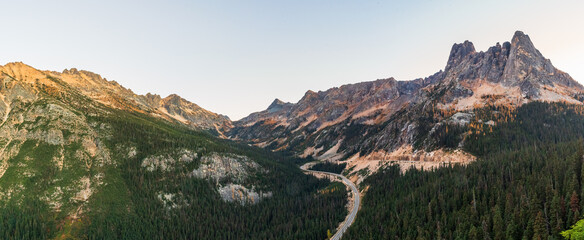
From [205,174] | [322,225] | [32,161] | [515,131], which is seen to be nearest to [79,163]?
[32,161]

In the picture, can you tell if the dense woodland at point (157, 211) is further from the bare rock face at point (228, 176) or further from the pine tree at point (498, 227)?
the pine tree at point (498, 227)

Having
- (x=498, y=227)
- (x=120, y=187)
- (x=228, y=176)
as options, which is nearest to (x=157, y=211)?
(x=120, y=187)

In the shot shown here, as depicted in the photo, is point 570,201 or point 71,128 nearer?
point 570,201

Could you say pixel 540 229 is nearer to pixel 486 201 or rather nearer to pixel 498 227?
pixel 498 227

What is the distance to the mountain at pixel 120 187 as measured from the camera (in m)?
118

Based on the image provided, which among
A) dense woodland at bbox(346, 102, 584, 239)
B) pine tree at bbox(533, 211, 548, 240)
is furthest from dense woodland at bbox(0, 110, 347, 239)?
pine tree at bbox(533, 211, 548, 240)

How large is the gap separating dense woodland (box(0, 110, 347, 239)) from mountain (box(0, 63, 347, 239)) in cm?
50

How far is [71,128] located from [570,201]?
824ft

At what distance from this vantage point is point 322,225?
13525cm

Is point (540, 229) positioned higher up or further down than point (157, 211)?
higher up

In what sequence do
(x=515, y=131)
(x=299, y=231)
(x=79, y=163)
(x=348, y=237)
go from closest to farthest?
1. (x=348, y=237)
2. (x=299, y=231)
3. (x=79, y=163)
4. (x=515, y=131)

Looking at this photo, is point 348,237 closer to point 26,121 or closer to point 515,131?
point 515,131

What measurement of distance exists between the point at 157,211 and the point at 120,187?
2678 cm

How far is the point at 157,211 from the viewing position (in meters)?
136
